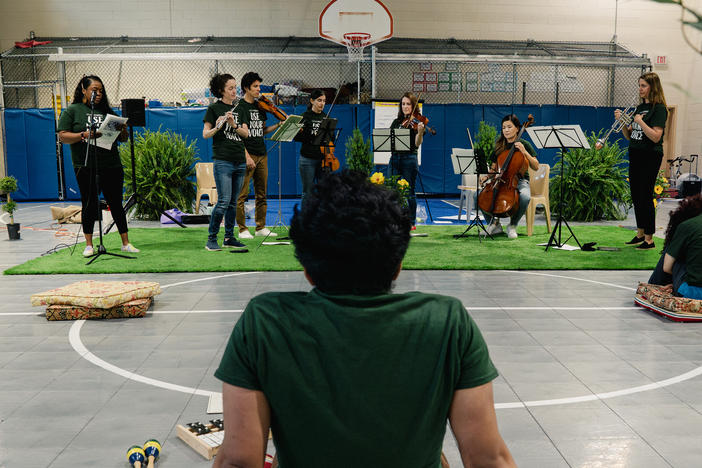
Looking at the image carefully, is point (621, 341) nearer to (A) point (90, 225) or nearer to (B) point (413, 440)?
(B) point (413, 440)

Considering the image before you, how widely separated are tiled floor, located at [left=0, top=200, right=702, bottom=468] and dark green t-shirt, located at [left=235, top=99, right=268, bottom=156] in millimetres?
2387

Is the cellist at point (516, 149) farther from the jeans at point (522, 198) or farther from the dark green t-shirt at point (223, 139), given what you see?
the dark green t-shirt at point (223, 139)

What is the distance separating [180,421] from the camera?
8.70ft

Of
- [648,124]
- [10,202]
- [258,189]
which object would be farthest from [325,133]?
[10,202]

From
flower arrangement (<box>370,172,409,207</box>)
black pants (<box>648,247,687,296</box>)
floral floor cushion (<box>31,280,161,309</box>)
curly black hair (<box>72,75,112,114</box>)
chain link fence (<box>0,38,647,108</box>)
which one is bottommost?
floral floor cushion (<box>31,280,161,309</box>)

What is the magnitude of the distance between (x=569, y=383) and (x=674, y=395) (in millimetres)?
470

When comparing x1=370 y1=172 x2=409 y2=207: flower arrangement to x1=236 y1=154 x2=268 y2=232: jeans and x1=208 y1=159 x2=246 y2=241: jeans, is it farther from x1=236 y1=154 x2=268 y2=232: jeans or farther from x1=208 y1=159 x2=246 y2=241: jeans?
x1=208 y1=159 x2=246 y2=241: jeans

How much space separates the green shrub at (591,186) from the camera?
389 inches

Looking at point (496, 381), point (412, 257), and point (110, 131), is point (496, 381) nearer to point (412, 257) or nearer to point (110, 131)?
point (412, 257)

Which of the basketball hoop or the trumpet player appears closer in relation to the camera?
the trumpet player

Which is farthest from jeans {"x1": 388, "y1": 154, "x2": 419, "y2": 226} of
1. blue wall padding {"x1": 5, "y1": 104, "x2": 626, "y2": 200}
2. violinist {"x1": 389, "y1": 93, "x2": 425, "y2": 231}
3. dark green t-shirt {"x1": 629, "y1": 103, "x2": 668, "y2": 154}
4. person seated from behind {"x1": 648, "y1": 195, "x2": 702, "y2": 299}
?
blue wall padding {"x1": 5, "y1": 104, "x2": 626, "y2": 200}

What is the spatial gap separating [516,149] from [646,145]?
4.64 ft

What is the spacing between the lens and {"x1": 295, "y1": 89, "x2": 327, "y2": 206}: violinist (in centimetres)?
768

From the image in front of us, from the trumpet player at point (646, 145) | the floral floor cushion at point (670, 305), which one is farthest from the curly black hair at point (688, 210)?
the trumpet player at point (646, 145)
